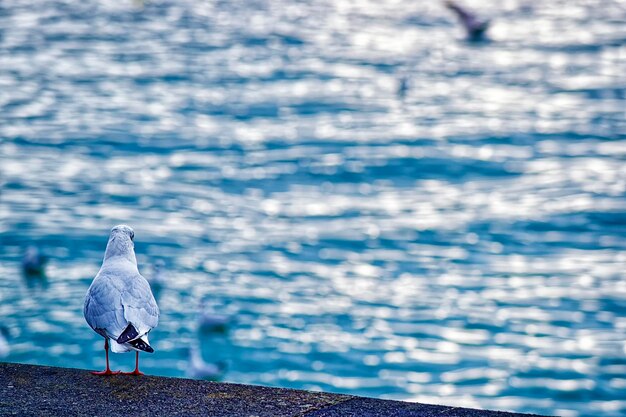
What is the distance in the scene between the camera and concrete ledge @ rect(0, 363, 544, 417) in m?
3.46

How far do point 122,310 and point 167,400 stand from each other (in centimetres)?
45

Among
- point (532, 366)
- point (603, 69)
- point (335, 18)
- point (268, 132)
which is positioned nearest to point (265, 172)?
point (268, 132)

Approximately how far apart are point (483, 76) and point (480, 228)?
7.24 metres

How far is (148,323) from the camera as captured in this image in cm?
388

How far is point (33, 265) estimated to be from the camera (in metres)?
11.0

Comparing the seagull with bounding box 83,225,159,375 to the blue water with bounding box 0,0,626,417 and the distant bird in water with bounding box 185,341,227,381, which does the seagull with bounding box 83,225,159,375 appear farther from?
the blue water with bounding box 0,0,626,417

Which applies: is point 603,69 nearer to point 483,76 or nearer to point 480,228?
point 483,76

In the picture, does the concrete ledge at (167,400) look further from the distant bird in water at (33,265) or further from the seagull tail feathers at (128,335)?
the distant bird in water at (33,265)

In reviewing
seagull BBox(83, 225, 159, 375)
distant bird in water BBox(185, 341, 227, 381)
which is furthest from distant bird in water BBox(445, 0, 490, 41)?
seagull BBox(83, 225, 159, 375)

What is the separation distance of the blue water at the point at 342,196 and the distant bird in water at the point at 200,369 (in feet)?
1.09

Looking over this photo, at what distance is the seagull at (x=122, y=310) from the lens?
3787 mm

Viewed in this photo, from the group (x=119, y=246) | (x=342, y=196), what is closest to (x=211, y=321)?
(x=342, y=196)

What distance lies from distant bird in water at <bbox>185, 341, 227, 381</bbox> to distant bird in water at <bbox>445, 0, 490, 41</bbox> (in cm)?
1326

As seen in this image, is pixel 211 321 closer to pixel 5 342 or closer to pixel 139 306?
pixel 5 342
